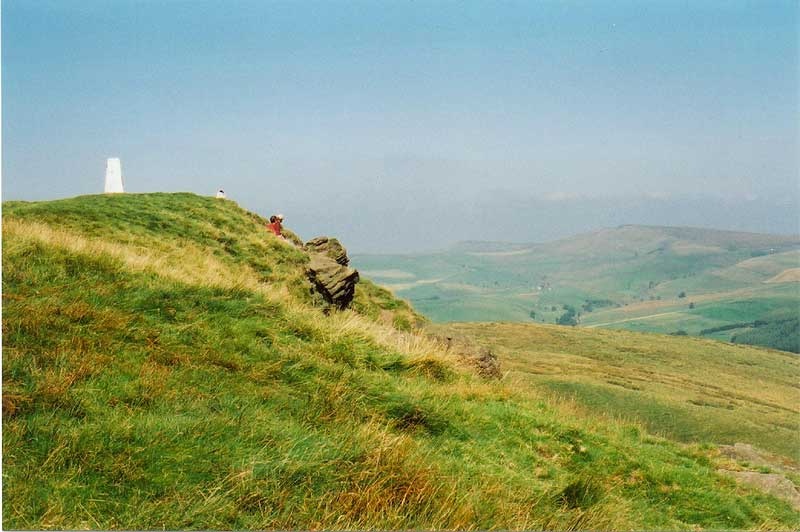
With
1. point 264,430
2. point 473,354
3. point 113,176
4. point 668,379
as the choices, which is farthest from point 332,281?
point 668,379

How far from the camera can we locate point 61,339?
7.82m

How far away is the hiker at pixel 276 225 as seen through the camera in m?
32.3

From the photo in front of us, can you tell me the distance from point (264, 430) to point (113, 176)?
32.9 m

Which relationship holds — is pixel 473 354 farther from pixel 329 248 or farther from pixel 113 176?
pixel 113 176

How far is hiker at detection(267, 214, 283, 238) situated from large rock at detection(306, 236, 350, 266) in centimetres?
191

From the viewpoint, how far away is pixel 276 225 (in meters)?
32.9

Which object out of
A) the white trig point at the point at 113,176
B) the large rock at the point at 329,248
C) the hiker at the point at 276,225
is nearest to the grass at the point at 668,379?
the large rock at the point at 329,248

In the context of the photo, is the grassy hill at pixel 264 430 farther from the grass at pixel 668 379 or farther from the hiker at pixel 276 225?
the hiker at pixel 276 225

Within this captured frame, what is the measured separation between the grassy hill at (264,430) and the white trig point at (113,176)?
22.7 metres

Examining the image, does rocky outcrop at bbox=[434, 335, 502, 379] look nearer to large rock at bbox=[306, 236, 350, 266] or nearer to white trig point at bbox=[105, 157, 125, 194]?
large rock at bbox=[306, 236, 350, 266]

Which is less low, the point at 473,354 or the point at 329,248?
the point at 329,248

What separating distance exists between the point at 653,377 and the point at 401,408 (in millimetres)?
50665

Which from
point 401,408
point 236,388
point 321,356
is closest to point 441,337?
point 321,356

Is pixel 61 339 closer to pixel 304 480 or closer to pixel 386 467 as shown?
pixel 304 480
